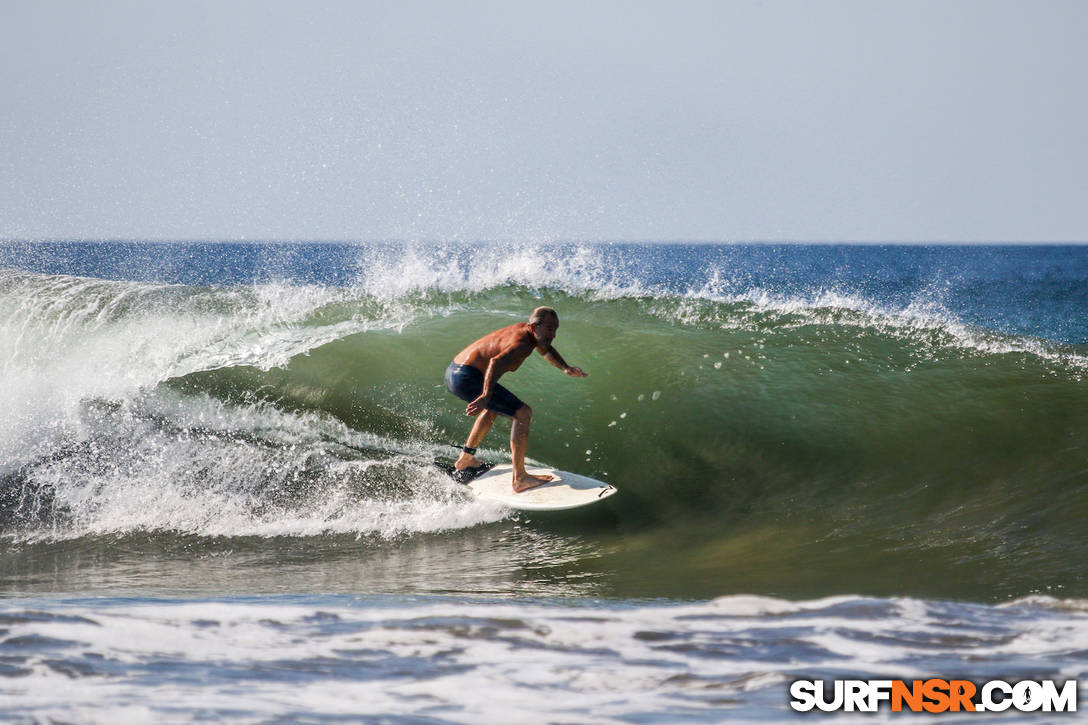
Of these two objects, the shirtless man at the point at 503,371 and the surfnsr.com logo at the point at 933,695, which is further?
the shirtless man at the point at 503,371

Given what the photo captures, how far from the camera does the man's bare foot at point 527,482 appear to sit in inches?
268

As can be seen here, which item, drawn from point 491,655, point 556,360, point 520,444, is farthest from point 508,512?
point 491,655

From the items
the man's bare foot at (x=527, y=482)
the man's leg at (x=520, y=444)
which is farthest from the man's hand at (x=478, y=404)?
the man's bare foot at (x=527, y=482)

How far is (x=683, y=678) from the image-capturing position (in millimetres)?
3852

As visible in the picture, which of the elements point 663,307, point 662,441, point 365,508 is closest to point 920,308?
point 663,307

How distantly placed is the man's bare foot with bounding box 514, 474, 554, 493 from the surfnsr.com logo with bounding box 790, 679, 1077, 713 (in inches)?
130

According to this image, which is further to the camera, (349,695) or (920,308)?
(920,308)

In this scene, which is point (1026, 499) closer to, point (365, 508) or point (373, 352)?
point (365, 508)

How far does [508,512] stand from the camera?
6.86 meters

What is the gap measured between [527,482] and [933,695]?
3.67 m

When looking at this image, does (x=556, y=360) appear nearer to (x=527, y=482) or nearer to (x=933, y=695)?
(x=527, y=482)

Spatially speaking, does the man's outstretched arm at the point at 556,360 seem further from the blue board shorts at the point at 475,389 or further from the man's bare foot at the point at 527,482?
the man's bare foot at the point at 527,482

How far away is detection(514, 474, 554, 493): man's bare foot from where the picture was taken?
6.80 meters

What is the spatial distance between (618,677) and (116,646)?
2.40m
